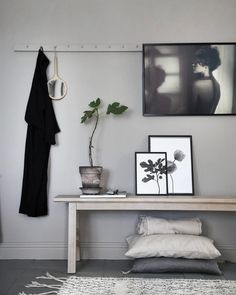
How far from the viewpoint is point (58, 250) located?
300cm

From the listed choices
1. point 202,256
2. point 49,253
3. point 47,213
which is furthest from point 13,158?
point 202,256

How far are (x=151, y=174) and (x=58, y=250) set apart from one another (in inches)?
41.8

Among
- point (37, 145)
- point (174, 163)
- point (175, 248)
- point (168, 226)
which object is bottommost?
point (175, 248)

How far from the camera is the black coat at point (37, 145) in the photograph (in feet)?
9.71

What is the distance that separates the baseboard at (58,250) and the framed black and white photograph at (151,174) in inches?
22.3

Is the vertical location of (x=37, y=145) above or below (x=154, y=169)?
above

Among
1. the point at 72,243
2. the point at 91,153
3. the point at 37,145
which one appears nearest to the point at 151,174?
the point at 91,153

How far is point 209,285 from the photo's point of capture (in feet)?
7.52

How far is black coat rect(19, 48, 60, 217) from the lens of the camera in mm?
2961

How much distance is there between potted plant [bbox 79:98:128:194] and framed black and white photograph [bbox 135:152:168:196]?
338 millimetres

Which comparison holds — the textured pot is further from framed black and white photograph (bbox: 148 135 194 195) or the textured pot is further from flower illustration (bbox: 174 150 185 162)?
flower illustration (bbox: 174 150 185 162)

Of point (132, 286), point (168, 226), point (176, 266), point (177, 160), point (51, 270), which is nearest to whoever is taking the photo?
point (132, 286)

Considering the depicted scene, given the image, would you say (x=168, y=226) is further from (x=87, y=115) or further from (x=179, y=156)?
(x=87, y=115)

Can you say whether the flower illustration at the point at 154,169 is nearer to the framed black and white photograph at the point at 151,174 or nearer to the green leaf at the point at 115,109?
the framed black and white photograph at the point at 151,174
